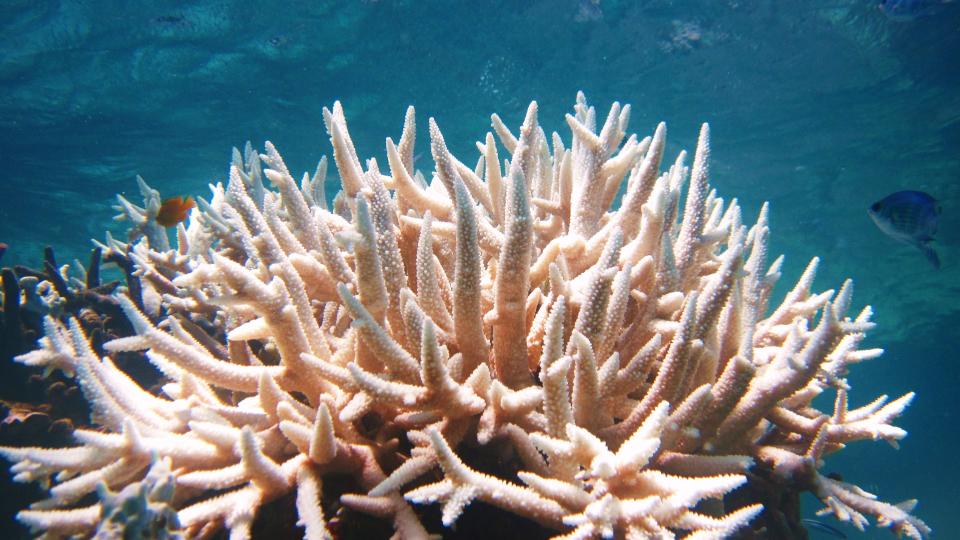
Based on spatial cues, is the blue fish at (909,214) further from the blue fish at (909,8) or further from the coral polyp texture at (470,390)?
the coral polyp texture at (470,390)

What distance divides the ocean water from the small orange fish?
12.5 meters

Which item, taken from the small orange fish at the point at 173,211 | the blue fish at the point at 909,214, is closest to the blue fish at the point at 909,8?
the blue fish at the point at 909,214

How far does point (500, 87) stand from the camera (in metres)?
17.6

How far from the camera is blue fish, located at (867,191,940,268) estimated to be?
5.37 meters

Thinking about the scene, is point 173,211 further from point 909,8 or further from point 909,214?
point 909,8

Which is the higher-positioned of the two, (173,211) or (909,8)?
(909,8)

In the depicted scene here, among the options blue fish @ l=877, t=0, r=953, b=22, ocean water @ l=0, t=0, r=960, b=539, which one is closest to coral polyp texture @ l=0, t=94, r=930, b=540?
blue fish @ l=877, t=0, r=953, b=22

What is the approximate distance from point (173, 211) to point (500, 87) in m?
15.3

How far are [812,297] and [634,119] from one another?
17.1 metres

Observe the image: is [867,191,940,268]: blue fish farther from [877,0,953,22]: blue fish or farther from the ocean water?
the ocean water

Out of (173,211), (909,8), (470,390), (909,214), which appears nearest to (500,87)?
(909,8)

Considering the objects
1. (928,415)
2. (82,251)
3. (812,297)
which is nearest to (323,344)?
(812,297)

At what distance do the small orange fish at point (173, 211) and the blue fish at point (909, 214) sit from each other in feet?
23.6

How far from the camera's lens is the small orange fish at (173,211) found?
4.06m
